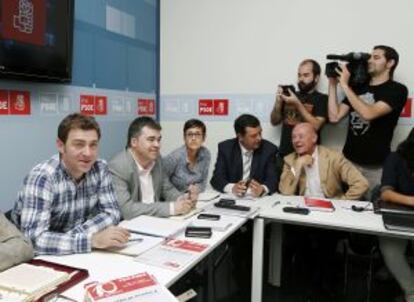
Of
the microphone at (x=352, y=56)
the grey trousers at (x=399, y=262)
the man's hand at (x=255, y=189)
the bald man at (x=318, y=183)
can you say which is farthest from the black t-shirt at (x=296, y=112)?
the grey trousers at (x=399, y=262)

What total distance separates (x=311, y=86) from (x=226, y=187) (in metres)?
1.24

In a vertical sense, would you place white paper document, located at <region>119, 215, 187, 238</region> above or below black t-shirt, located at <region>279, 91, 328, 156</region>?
below

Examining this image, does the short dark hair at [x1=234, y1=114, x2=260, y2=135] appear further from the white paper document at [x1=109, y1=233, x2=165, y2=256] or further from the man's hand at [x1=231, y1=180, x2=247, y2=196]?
the white paper document at [x1=109, y1=233, x2=165, y2=256]

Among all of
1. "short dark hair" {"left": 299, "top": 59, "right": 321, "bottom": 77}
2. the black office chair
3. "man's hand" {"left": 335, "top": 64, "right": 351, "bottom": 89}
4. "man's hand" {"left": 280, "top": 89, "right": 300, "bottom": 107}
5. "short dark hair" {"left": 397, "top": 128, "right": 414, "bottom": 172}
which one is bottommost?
the black office chair

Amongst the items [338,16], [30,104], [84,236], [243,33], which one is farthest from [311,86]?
[84,236]

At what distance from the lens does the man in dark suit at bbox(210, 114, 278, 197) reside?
312 cm

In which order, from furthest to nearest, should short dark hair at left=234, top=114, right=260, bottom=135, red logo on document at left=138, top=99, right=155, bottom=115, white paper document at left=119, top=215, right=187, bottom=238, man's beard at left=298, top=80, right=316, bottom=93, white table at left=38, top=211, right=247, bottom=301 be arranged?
red logo on document at left=138, top=99, right=155, bottom=115
man's beard at left=298, top=80, right=316, bottom=93
short dark hair at left=234, top=114, right=260, bottom=135
white paper document at left=119, top=215, right=187, bottom=238
white table at left=38, top=211, right=247, bottom=301

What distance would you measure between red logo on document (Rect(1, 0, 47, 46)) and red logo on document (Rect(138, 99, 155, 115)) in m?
1.50

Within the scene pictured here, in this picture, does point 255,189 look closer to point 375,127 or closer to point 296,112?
point 296,112

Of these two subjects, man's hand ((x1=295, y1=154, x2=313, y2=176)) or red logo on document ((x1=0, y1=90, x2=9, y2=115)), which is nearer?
red logo on document ((x1=0, y1=90, x2=9, y2=115))

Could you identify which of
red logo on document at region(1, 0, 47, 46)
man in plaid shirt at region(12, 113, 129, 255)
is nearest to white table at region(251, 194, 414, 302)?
man in plaid shirt at region(12, 113, 129, 255)

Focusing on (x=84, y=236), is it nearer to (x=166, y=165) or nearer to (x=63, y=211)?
(x=63, y=211)

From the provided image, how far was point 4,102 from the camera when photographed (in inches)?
101

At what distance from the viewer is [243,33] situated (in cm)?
396
